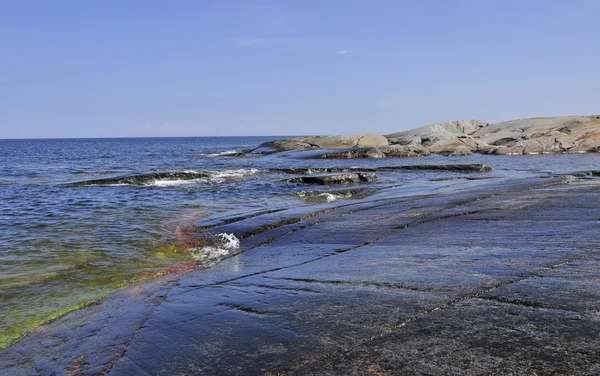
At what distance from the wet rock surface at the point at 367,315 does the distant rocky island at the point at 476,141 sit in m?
40.0

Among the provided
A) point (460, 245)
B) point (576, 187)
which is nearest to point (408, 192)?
point (576, 187)

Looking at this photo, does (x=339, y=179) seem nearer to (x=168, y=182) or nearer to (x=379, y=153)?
(x=168, y=182)

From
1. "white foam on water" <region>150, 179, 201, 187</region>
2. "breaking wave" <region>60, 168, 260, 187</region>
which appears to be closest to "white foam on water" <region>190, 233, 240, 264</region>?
"white foam on water" <region>150, 179, 201, 187</region>

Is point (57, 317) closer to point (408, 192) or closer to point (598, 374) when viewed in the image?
point (598, 374)

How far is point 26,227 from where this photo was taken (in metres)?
13.5

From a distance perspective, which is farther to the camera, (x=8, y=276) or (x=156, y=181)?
Result: (x=156, y=181)

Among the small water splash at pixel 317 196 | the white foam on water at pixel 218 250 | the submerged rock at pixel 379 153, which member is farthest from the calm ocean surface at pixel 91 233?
the submerged rock at pixel 379 153

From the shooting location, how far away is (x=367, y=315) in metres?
5.09

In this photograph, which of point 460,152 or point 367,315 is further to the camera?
point 460,152

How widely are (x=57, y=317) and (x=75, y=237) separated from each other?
6245mm

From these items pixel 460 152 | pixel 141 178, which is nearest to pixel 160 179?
pixel 141 178

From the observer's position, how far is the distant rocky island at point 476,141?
165ft

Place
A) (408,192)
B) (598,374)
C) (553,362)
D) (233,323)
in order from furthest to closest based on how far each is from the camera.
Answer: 1. (408,192)
2. (233,323)
3. (553,362)
4. (598,374)

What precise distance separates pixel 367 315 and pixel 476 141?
5715 centimetres
